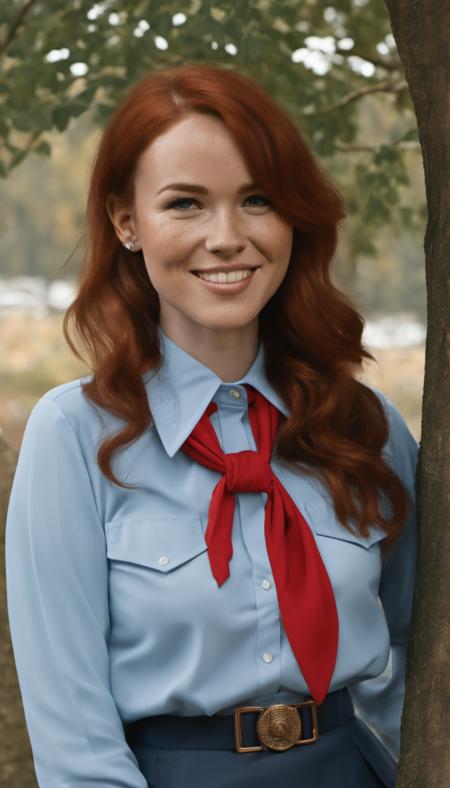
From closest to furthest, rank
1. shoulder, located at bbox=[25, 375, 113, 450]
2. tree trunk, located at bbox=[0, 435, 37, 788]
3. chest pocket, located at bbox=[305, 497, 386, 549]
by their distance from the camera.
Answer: shoulder, located at bbox=[25, 375, 113, 450]
chest pocket, located at bbox=[305, 497, 386, 549]
tree trunk, located at bbox=[0, 435, 37, 788]

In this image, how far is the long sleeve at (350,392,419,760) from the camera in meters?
2.65

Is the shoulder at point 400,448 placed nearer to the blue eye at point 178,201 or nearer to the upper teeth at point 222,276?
the upper teeth at point 222,276

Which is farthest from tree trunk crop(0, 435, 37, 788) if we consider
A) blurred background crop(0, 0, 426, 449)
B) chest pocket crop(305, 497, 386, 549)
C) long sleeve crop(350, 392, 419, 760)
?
chest pocket crop(305, 497, 386, 549)

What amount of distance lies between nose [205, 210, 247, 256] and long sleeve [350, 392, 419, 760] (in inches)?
23.2

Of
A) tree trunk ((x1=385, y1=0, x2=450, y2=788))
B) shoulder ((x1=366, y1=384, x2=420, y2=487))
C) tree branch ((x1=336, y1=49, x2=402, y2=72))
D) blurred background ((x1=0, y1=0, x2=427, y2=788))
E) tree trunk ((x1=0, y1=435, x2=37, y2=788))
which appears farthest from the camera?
tree branch ((x1=336, y1=49, x2=402, y2=72))

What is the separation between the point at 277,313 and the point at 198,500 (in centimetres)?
54

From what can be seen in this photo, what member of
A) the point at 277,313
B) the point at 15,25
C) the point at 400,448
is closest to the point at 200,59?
the point at 15,25

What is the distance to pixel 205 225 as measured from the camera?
Result: 2.36 metres

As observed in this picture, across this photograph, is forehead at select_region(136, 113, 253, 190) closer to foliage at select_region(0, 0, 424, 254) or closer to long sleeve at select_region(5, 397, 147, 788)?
long sleeve at select_region(5, 397, 147, 788)

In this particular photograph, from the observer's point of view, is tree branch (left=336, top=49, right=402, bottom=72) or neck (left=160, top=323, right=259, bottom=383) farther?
tree branch (left=336, top=49, right=402, bottom=72)

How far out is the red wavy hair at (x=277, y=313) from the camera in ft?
→ 7.81

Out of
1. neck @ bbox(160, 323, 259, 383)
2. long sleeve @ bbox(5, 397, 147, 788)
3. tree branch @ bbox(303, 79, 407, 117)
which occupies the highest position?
tree branch @ bbox(303, 79, 407, 117)

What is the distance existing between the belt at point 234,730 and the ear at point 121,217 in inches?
37.0

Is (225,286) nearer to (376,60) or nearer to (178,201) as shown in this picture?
(178,201)
